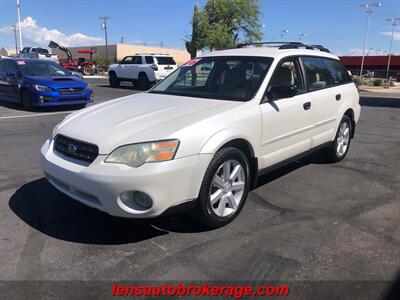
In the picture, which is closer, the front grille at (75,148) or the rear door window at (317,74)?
the front grille at (75,148)

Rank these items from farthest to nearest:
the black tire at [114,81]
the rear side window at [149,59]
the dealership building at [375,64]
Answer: the dealership building at [375,64] < the black tire at [114,81] < the rear side window at [149,59]

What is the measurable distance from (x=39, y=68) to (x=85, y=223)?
9.57 m

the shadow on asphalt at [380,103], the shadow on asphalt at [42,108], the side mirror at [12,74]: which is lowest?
the shadow on asphalt at [380,103]

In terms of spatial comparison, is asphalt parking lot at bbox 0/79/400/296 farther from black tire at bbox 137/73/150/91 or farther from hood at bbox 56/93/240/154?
black tire at bbox 137/73/150/91

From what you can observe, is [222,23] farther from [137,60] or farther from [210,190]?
[210,190]

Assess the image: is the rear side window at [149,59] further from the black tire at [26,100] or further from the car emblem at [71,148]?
the car emblem at [71,148]

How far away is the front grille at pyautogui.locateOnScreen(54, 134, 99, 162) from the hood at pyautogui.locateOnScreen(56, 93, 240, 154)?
0.05 m

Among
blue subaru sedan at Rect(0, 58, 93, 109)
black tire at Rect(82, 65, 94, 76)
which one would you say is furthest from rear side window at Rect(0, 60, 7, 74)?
black tire at Rect(82, 65, 94, 76)

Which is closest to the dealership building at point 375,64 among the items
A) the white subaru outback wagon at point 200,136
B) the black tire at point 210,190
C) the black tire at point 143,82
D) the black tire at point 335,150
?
the black tire at point 143,82

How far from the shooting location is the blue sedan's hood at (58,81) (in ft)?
37.1

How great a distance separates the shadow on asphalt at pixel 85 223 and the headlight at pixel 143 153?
2.58 ft

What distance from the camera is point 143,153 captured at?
3.26m

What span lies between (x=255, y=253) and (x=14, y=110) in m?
10.6

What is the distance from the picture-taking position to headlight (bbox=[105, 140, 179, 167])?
325 centimetres
